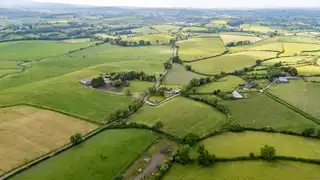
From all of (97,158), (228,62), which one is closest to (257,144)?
(97,158)

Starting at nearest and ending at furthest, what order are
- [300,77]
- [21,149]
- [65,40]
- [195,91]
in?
[21,149] → [195,91] → [300,77] → [65,40]

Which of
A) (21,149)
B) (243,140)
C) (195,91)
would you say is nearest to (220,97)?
(195,91)

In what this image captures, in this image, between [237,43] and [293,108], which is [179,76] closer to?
[293,108]

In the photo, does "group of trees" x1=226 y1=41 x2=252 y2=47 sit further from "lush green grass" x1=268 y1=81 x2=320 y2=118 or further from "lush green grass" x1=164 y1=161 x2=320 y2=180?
"lush green grass" x1=164 y1=161 x2=320 y2=180

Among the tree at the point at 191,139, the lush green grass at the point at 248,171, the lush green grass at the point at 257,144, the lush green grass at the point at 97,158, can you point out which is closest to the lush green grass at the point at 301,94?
the lush green grass at the point at 257,144

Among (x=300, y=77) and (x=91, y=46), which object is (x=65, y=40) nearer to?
(x=91, y=46)

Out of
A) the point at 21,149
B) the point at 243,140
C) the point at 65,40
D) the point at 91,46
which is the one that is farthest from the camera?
the point at 65,40
